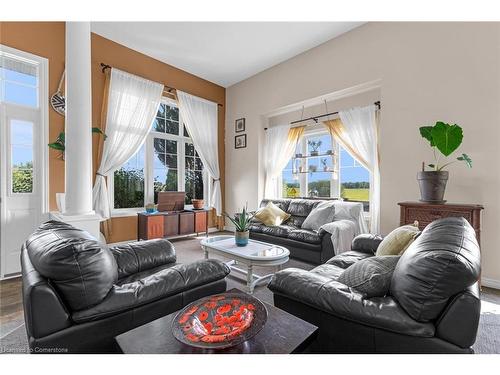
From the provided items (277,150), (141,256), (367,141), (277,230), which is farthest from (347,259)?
(277,150)

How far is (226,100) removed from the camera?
613cm

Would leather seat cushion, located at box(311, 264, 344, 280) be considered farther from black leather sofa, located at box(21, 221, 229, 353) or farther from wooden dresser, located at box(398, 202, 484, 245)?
wooden dresser, located at box(398, 202, 484, 245)

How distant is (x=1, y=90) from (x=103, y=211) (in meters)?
1.95

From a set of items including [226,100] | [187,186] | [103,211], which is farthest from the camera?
[226,100]

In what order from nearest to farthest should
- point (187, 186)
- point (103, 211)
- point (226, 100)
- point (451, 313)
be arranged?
point (451, 313)
point (103, 211)
point (187, 186)
point (226, 100)

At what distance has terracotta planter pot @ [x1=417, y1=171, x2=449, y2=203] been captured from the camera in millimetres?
2672

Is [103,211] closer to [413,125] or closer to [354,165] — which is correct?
[354,165]

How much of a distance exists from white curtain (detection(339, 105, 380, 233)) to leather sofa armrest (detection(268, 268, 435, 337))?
8.94 feet

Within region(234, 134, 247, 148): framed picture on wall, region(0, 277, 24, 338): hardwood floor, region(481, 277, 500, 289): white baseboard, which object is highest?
region(234, 134, 247, 148): framed picture on wall

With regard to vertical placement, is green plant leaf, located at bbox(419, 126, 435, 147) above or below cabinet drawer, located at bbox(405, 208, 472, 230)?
above

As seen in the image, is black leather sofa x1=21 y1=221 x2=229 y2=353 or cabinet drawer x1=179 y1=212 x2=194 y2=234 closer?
black leather sofa x1=21 y1=221 x2=229 y2=353

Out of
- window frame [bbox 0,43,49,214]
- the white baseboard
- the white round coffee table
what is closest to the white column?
window frame [bbox 0,43,49,214]

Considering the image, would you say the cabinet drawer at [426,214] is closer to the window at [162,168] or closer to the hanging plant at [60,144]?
the window at [162,168]

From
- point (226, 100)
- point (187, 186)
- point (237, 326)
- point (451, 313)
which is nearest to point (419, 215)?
point (451, 313)
